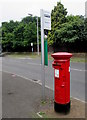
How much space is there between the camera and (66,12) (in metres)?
26.3

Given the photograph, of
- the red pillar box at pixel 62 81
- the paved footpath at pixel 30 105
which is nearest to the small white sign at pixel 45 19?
the red pillar box at pixel 62 81

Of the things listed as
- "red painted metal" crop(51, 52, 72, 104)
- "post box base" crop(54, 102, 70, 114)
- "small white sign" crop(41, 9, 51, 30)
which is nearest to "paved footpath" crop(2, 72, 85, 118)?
"post box base" crop(54, 102, 70, 114)

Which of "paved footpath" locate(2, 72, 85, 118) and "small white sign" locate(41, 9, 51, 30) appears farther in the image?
"small white sign" locate(41, 9, 51, 30)

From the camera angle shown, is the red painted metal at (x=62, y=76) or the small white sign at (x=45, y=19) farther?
the small white sign at (x=45, y=19)

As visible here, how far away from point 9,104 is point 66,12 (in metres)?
24.3

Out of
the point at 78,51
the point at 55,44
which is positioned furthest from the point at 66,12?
the point at 78,51

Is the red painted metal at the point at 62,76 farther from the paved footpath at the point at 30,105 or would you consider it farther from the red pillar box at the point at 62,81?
the paved footpath at the point at 30,105

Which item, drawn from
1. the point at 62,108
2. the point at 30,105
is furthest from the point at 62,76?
the point at 30,105

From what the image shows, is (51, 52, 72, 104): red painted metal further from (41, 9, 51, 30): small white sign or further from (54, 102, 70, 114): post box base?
(41, 9, 51, 30): small white sign

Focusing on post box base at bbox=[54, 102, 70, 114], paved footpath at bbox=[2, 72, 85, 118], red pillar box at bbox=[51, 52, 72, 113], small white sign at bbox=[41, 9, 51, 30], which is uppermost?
small white sign at bbox=[41, 9, 51, 30]

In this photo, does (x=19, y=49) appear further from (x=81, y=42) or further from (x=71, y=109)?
(x=71, y=109)

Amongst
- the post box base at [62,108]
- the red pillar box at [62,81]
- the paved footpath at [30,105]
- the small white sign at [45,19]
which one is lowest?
the paved footpath at [30,105]

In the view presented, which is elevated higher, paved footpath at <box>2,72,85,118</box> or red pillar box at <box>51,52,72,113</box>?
red pillar box at <box>51,52,72,113</box>

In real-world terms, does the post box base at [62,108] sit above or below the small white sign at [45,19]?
below
